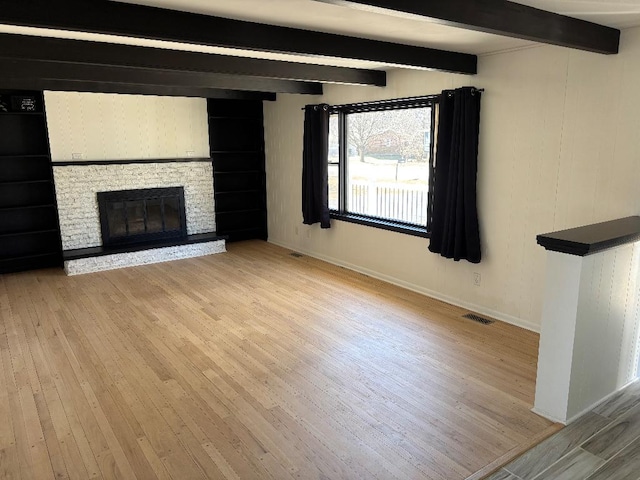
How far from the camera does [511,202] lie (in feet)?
13.3

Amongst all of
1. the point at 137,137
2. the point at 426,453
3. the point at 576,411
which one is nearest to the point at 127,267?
the point at 137,137

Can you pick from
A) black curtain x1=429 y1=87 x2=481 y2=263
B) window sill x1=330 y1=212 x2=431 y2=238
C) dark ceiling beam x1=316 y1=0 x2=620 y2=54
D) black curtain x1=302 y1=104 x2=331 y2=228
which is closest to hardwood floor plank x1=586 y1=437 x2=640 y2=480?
black curtain x1=429 y1=87 x2=481 y2=263

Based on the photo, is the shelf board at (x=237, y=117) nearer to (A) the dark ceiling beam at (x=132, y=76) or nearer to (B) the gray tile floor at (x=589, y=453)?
(A) the dark ceiling beam at (x=132, y=76)

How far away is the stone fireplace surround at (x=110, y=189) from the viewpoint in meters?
6.08

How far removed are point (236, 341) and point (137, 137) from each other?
12.8 feet

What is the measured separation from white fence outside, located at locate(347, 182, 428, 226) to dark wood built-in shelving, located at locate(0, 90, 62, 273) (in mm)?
3877

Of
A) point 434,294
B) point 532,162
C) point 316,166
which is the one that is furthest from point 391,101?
point 434,294

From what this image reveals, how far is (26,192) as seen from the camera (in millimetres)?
6062

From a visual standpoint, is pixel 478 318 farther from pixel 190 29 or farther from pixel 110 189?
pixel 110 189

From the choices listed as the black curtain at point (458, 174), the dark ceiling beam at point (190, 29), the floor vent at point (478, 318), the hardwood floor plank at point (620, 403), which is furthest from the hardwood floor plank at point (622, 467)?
the dark ceiling beam at point (190, 29)

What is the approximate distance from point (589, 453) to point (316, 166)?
4412 millimetres

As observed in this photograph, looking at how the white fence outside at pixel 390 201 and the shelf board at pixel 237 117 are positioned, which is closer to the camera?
the white fence outside at pixel 390 201

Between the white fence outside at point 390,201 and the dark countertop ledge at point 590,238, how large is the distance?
2.16 m

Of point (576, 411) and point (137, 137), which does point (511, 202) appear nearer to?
point (576, 411)
